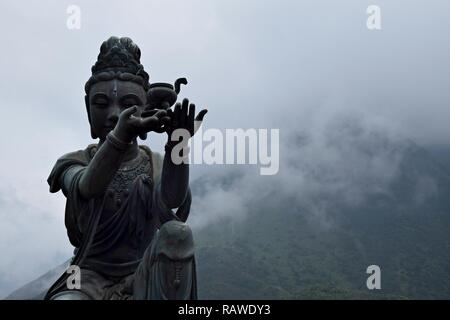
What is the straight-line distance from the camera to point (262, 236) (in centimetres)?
5450

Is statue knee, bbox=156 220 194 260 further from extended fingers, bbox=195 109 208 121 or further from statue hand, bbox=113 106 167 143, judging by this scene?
extended fingers, bbox=195 109 208 121

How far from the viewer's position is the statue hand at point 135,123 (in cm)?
525

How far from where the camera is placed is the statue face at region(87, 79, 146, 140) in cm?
623

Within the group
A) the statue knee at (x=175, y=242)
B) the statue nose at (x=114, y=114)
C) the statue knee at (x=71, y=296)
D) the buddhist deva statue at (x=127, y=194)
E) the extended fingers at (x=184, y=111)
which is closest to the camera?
the statue knee at (x=175, y=242)

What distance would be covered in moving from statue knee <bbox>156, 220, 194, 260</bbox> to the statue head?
144cm

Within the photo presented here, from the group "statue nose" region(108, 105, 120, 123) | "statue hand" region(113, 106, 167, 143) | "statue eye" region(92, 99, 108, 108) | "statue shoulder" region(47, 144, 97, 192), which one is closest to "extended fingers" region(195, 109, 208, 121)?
"statue hand" region(113, 106, 167, 143)

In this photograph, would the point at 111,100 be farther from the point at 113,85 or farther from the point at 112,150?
the point at 112,150

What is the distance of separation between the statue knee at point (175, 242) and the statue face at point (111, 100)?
1.49 meters

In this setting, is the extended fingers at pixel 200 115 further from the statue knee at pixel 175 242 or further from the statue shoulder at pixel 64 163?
the statue shoulder at pixel 64 163

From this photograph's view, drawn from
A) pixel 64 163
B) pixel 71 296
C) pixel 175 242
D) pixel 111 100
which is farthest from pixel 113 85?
pixel 71 296

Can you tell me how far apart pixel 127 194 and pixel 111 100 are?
2.98ft

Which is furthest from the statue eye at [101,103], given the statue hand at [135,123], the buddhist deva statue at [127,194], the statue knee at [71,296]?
the statue knee at [71,296]
